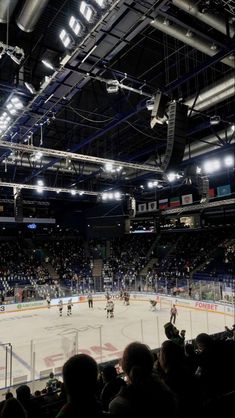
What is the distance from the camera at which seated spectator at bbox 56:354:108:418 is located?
1.81 m

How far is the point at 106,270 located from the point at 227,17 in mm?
28149

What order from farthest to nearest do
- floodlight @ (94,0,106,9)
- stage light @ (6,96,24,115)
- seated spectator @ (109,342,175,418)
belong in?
stage light @ (6,96,24,115) < floodlight @ (94,0,106,9) < seated spectator @ (109,342,175,418)

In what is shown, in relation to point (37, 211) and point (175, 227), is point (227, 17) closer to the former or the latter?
point (175, 227)

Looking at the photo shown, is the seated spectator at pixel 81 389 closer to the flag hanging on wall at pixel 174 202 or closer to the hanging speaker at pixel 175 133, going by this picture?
the hanging speaker at pixel 175 133

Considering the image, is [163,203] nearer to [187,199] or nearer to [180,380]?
[187,199]

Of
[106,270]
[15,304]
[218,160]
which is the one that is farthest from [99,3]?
[106,270]

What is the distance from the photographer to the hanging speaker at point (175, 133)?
27.2 feet

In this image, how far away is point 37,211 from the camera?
35.2 metres

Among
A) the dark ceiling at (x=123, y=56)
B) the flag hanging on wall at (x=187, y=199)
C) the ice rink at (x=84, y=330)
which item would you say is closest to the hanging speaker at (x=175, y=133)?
the dark ceiling at (x=123, y=56)

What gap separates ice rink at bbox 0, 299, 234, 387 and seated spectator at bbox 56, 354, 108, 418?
7.89 metres

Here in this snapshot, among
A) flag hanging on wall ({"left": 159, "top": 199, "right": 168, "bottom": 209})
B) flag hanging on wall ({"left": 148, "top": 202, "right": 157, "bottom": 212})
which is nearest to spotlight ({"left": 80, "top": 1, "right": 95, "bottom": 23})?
flag hanging on wall ({"left": 159, "top": 199, "right": 168, "bottom": 209})

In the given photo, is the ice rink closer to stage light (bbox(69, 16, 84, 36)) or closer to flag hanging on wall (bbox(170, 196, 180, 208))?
stage light (bbox(69, 16, 84, 36))

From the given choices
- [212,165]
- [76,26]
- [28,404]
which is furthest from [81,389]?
[212,165]

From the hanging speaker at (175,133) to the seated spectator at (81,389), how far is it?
710 centimetres
